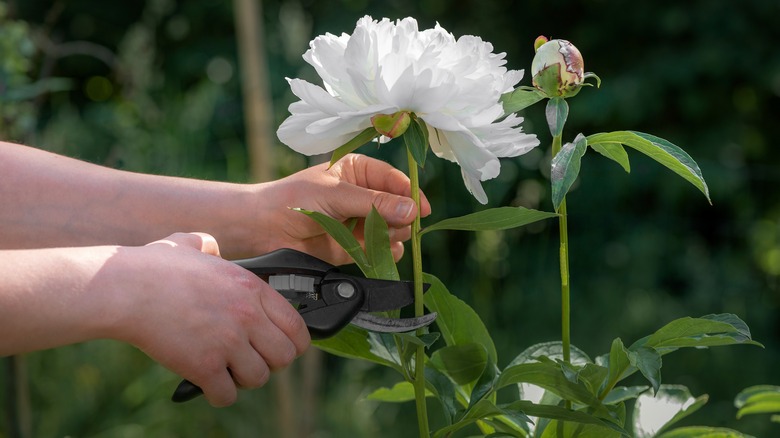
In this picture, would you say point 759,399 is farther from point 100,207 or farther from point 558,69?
point 100,207

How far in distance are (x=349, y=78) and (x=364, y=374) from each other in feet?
7.02

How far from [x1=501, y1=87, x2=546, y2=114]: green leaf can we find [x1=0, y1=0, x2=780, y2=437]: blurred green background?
1.71 meters

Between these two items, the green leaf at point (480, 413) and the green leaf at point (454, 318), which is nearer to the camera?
Answer: the green leaf at point (480, 413)

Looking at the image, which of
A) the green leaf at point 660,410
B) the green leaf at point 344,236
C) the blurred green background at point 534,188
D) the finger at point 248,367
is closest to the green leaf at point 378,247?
the green leaf at point 344,236

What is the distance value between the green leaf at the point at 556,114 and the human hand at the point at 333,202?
168 mm

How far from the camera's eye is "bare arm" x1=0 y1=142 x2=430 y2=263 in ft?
3.29

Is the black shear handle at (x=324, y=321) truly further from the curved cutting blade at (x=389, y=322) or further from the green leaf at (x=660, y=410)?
the green leaf at (x=660, y=410)

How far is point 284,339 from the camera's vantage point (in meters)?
0.77

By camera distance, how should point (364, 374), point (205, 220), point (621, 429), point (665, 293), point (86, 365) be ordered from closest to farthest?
1. point (621, 429)
2. point (205, 220)
3. point (86, 365)
4. point (364, 374)
5. point (665, 293)

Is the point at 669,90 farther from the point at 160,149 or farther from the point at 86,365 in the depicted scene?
the point at 86,365

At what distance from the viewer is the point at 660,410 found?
2.56 ft

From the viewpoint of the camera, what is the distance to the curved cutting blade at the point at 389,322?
27.4 inches

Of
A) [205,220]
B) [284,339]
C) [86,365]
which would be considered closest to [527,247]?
[86,365]

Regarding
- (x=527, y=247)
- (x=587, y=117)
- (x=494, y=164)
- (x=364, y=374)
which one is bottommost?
(x=364, y=374)
